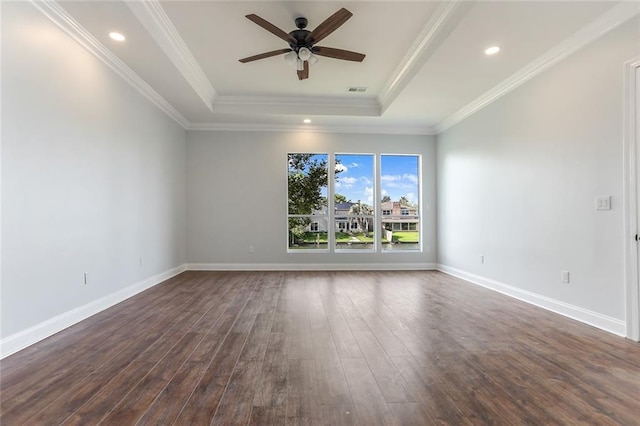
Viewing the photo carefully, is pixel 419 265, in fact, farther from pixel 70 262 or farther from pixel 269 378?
pixel 70 262

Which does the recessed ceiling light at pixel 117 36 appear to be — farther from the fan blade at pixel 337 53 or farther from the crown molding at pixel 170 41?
the fan blade at pixel 337 53

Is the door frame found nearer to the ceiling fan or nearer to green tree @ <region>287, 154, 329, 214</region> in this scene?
the ceiling fan

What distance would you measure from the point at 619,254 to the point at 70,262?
4.96 m

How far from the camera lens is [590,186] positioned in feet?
9.80

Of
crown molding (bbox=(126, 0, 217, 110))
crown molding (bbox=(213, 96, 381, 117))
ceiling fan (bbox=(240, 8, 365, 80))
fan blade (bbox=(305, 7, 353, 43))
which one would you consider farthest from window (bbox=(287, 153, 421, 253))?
fan blade (bbox=(305, 7, 353, 43))

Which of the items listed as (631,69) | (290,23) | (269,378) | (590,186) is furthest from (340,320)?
(631,69)

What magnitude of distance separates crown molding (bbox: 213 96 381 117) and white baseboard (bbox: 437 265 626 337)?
3.41m

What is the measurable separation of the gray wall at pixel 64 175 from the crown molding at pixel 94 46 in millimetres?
60

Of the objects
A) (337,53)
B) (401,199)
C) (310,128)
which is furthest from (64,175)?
(401,199)

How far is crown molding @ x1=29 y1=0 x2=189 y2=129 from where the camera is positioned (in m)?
2.63

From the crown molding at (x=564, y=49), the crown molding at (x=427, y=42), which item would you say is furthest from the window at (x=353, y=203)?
the crown molding at (x=564, y=49)

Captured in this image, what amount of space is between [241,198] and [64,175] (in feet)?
10.8

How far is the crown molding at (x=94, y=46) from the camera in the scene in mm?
2633

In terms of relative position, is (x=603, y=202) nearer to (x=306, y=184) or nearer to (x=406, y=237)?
(x=406, y=237)
